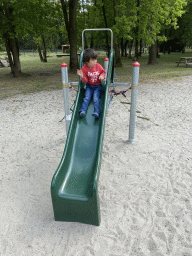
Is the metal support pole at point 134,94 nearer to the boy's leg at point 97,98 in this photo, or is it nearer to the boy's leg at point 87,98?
the boy's leg at point 97,98

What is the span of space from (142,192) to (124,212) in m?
0.52

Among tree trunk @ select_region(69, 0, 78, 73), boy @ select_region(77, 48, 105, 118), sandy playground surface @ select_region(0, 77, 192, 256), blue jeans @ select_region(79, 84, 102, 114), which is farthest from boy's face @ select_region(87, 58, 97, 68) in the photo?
tree trunk @ select_region(69, 0, 78, 73)

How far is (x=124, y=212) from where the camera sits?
2.88 meters

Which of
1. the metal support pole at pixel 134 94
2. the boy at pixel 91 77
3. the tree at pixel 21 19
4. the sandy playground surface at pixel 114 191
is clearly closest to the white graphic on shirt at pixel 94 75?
the boy at pixel 91 77

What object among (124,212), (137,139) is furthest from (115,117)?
(124,212)

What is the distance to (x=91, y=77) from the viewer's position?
3.95 m

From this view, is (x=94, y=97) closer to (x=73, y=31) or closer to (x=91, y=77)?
(x=91, y=77)

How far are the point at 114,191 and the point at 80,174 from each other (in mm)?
692

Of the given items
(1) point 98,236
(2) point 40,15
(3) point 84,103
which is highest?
(2) point 40,15

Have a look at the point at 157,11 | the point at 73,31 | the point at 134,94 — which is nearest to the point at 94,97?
the point at 134,94

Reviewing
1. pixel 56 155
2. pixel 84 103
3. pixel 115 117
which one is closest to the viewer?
pixel 84 103

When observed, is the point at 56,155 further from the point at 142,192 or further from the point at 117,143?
the point at 142,192

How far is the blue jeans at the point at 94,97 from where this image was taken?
3689mm

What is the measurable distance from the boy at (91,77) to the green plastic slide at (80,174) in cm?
15
